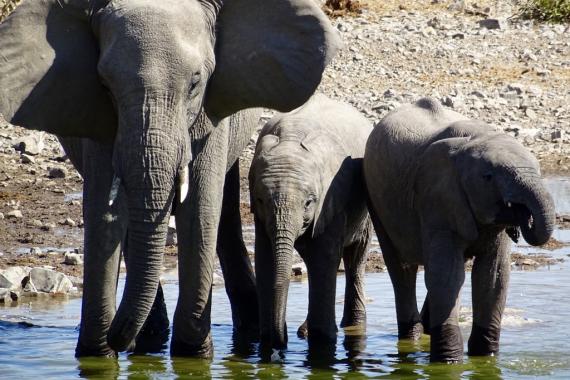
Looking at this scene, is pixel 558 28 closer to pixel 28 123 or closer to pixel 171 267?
pixel 171 267

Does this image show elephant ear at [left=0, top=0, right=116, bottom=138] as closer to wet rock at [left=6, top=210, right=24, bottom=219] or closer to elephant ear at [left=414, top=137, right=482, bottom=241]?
elephant ear at [left=414, top=137, right=482, bottom=241]

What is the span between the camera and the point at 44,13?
6641 millimetres

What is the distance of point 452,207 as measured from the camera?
298 inches

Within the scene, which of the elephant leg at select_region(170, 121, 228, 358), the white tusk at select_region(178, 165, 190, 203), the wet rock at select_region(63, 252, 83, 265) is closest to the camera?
the white tusk at select_region(178, 165, 190, 203)

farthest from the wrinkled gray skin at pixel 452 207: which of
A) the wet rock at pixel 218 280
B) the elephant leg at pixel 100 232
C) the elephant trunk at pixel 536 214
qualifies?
the wet rock at pixel 218 280

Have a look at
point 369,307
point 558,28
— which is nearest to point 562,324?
point 369,307

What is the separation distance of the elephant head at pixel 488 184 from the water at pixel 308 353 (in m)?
0.80

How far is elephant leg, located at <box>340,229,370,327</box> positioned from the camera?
9016 mm

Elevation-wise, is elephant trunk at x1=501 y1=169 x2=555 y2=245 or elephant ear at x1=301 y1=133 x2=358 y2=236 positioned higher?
elephant ear at x1=301 y1=133 x2=358 y2=236

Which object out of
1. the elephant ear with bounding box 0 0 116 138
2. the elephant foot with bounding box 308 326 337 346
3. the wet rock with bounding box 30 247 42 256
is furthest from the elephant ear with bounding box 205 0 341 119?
the wet rock with bounding box 30 247 42 256

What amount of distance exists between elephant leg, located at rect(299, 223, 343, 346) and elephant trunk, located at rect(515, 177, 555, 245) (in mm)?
1314

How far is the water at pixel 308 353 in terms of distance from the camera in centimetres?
759

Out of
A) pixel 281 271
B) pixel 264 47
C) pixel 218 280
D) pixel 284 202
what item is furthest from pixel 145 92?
pixel 218 280

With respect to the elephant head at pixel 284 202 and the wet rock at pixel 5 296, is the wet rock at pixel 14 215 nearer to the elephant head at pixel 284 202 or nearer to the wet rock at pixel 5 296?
the wet rock at pixel 5 296
